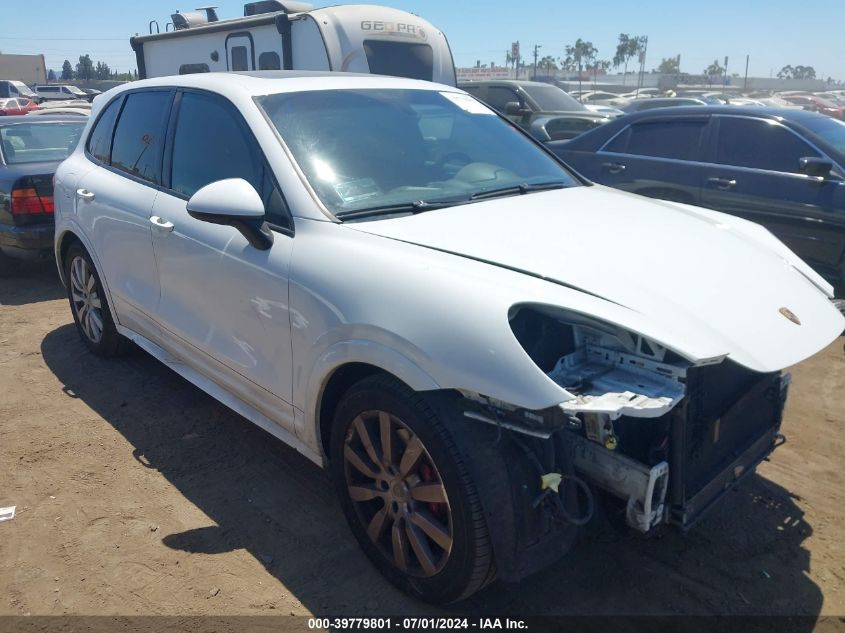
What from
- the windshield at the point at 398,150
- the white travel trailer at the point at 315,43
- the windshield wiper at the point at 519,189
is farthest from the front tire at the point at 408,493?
the white travel trailer at the point at 315,43

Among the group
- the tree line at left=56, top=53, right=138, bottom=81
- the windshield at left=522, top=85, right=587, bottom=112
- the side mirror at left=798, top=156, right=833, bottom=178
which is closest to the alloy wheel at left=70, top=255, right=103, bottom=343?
the side mirror at left=798, top=156, right=833, bottom=178

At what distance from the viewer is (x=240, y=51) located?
30.3ft

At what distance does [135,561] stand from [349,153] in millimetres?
1915

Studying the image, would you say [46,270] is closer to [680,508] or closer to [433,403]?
[433,403]

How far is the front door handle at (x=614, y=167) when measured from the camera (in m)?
6.80

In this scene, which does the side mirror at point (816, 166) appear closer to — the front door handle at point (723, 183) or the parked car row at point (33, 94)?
the front door handle at point (723, 183)

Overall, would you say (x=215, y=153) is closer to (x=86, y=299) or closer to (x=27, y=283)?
(x=86, y=299)

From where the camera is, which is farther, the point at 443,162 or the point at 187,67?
the point at 187,67

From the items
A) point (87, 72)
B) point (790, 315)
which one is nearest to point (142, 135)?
point (790, 315)

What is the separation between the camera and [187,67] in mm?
10195

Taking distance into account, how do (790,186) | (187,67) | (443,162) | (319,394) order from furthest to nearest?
(187,67)
(790,186)
(443,162)
(319,394)

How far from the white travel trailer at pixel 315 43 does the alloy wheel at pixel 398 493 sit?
6.57 meters

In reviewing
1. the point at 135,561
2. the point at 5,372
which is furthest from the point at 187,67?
the point at 135,561

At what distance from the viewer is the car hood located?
2277 millimetres
